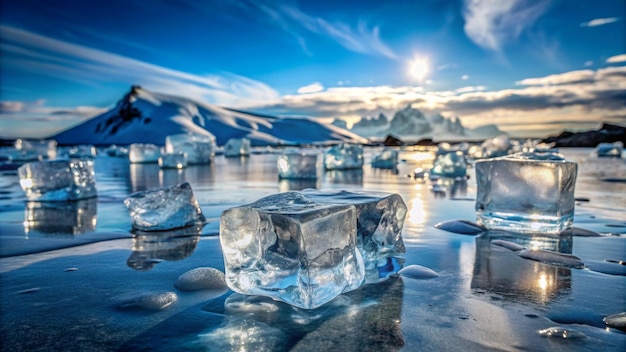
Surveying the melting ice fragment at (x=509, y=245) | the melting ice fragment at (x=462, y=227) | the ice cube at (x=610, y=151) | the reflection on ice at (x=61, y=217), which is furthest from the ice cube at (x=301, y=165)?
the ice cube at (x=610, y=151)

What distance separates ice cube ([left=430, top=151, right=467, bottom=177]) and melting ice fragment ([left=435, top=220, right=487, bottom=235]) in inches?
223

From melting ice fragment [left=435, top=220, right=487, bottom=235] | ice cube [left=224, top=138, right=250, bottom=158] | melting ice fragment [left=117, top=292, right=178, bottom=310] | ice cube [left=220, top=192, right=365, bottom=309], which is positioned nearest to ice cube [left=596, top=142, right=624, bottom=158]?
ice cube [left=224, top=138, right=250, bottom=158]

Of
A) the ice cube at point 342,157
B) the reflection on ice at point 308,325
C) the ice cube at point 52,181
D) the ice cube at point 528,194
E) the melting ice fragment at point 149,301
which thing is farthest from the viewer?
the ice cube at point 342,157

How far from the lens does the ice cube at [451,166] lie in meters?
8.67

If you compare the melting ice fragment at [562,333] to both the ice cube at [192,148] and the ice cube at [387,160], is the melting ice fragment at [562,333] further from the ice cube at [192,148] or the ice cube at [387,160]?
the ice cube at [192,148]

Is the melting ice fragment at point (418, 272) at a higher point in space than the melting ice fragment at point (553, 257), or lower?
lower

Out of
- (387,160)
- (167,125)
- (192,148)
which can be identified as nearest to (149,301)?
(387,160)

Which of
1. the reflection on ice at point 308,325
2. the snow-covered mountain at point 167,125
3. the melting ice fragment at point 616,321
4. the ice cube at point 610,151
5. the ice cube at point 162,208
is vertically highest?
the snow-covered mountain at point 167,125

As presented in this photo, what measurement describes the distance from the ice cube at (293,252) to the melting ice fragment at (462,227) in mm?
1558

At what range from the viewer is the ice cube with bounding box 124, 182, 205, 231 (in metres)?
3.29

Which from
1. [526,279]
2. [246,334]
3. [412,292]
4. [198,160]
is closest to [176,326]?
[246,334]

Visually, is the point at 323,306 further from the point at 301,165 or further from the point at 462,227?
the point at 301,165

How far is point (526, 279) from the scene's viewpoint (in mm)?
1965

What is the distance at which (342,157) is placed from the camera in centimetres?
1138
